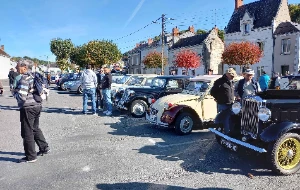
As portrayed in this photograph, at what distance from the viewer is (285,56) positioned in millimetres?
28172

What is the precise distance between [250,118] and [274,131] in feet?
1.93

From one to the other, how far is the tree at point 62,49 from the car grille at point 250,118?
55142 mm

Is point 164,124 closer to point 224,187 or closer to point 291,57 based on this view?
point 224,187

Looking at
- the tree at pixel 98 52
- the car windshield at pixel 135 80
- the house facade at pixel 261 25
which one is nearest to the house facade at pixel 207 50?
the house facade at pixel 261 25

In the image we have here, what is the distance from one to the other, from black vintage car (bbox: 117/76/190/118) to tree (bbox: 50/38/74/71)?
162ft

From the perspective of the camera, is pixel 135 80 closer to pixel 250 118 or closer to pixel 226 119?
pixel 226 119

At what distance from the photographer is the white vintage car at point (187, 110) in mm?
7312

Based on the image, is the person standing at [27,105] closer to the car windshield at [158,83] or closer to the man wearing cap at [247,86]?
the man wearing cap at [247,86]

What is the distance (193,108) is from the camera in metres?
7.41

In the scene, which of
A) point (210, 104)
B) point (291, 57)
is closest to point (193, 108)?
point (210, 104)

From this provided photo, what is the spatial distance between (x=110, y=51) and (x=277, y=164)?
38.5 metres

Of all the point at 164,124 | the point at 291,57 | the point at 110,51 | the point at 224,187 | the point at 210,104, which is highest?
the point at 110,51

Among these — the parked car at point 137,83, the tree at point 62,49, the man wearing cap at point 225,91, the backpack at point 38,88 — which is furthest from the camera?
the tree at point 62,49

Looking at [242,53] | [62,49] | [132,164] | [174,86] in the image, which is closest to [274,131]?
[132,164]
